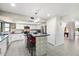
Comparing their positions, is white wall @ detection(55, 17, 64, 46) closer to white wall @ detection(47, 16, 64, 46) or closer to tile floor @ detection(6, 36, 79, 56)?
white wall @ detection(47, 16, 64, 46)

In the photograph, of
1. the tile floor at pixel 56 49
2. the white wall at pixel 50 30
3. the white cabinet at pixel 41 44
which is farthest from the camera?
the white cabinet at pixel 41 44

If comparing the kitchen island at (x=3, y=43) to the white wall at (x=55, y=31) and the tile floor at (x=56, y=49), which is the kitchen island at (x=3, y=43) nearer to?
the tile floor at (x=56, y=49)

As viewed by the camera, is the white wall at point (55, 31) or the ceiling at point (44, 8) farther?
the white wall at point (55, 31)

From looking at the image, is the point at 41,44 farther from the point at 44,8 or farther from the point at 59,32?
the point at 44,8

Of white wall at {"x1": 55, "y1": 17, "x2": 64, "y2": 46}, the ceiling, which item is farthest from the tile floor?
the ceiling

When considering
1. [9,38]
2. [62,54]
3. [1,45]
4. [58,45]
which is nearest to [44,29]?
[58,45]

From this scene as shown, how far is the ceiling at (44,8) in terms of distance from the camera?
2117 mm

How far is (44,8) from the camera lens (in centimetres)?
219

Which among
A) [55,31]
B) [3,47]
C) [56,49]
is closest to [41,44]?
[56,49]

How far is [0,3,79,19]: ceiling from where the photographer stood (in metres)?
2.12

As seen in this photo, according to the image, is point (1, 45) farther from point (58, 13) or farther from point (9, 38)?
point (58, 13)

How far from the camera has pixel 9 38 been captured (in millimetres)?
2312

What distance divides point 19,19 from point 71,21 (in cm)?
150

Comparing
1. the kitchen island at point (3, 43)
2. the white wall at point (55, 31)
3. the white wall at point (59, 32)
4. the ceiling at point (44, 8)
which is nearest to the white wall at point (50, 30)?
the white wall at point (55, 31)
